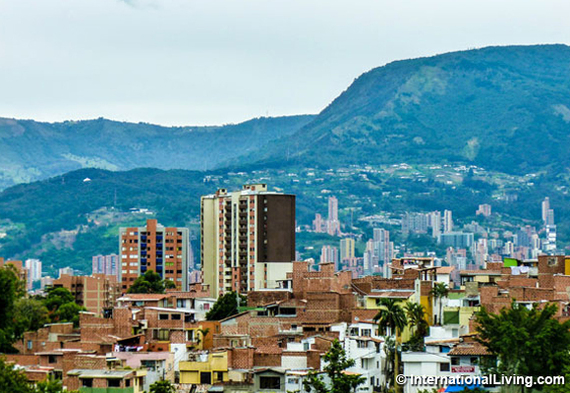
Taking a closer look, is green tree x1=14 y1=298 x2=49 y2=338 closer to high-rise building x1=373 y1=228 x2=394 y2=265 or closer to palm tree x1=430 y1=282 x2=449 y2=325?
palm tree x1=430 y1=282 x2=449 y2=325

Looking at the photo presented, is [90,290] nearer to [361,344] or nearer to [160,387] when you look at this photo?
[361,344]

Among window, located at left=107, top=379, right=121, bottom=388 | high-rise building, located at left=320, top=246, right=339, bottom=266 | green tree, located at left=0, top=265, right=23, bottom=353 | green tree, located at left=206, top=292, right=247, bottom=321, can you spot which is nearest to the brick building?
green tree, located at left=206, top=292, right=247, bottom=321

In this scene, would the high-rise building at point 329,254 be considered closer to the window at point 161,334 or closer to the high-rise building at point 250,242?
the high-rise building at point 250,242

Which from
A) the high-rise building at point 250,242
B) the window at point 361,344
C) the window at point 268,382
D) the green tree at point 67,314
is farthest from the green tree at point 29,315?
the high-rise building at point 250,242

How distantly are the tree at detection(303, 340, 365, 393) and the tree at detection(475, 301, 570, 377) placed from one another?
412 cm

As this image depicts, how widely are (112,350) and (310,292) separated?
869cm

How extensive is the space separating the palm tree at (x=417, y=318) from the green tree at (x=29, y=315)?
13931mm

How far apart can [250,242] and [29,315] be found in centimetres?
4137

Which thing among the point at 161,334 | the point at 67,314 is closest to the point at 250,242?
the point at 67,314

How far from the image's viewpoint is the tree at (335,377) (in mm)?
34812

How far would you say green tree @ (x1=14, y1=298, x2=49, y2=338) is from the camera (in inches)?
1858

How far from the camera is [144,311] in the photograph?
45.2 metres

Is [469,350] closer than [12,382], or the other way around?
[12,382]

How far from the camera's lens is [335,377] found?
3538 cm
